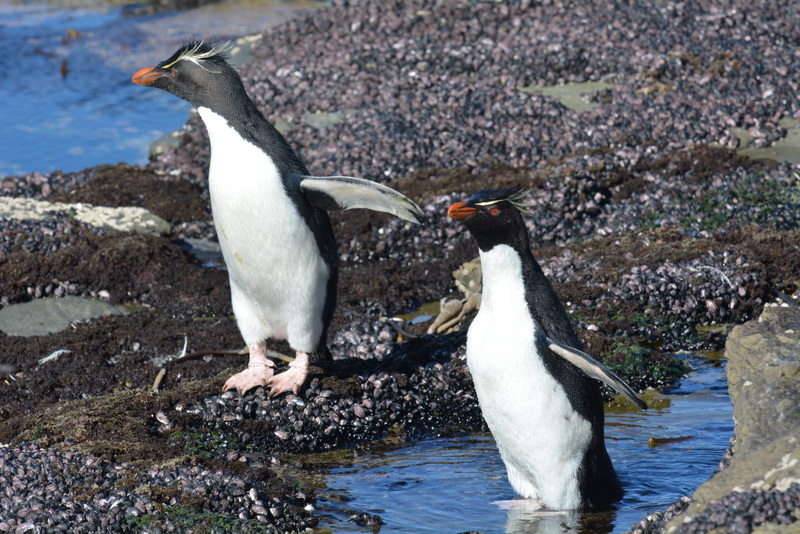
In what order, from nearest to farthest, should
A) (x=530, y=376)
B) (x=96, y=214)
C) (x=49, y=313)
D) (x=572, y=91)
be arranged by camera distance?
(x=530, y=376) → (x=49, y=313) → (x=96, y=214) → (x=572, y=91)

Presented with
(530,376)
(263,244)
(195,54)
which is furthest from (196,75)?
(530,376)

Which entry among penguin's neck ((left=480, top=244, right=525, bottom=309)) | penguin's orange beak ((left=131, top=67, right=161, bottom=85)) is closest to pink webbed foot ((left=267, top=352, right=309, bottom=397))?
penguin's neck ((left=480, top=244, right=525, bottom=309))

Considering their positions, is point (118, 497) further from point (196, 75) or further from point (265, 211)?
point (196, 75)

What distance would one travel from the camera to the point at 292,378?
6320 mm

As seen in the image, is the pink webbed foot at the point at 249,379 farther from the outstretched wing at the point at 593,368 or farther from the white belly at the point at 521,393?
the outstretched wing at the point at 593,368

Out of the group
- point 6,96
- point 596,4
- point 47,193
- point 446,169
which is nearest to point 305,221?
point 446,169

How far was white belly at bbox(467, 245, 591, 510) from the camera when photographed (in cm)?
507

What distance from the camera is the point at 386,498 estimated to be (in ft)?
17.5

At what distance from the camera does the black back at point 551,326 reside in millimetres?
5125

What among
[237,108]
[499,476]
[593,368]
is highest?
[237,108]

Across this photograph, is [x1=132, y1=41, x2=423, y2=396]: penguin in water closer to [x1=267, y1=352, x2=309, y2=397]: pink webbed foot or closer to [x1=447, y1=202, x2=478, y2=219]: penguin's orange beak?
[x1=267, y1=352, x2=309, y2=397]: pink webbed foot

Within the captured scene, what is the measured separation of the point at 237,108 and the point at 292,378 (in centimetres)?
171

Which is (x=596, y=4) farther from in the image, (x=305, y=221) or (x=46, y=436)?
(x=46, y=436)

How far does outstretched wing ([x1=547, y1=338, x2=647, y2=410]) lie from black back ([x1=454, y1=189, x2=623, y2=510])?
0.08 metres
